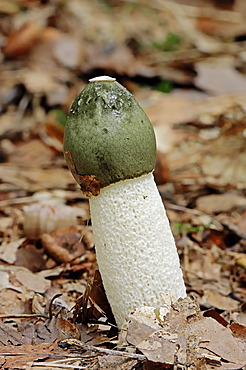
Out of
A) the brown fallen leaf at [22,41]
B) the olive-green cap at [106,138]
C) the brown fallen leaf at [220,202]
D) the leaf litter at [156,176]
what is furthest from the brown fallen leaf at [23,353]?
the brown fallen leaf at [22,41]

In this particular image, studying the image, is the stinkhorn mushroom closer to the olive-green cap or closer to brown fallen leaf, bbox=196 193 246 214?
the olive-green cap

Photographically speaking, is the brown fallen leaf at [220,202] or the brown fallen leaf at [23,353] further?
the brown fallen leaf at [220,202]

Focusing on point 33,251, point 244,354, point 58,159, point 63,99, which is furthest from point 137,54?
point 244,354

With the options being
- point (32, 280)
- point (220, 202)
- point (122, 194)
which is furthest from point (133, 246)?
point (220, 202)

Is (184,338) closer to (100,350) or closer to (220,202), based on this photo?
(100,350)

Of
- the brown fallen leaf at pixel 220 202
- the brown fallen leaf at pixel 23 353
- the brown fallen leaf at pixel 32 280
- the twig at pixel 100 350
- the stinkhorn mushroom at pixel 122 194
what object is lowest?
the brown fallen leaf at pixel 220 202

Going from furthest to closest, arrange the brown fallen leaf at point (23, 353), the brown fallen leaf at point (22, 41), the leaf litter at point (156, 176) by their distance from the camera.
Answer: the brown fallen leaf at point (22, 41) → the leaf litter at point (156, 176) → the brown fallen leaf at point (23, 353)

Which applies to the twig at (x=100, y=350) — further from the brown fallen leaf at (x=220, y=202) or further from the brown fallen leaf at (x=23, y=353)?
the brown fallen leaf at (x=220, y=202)
